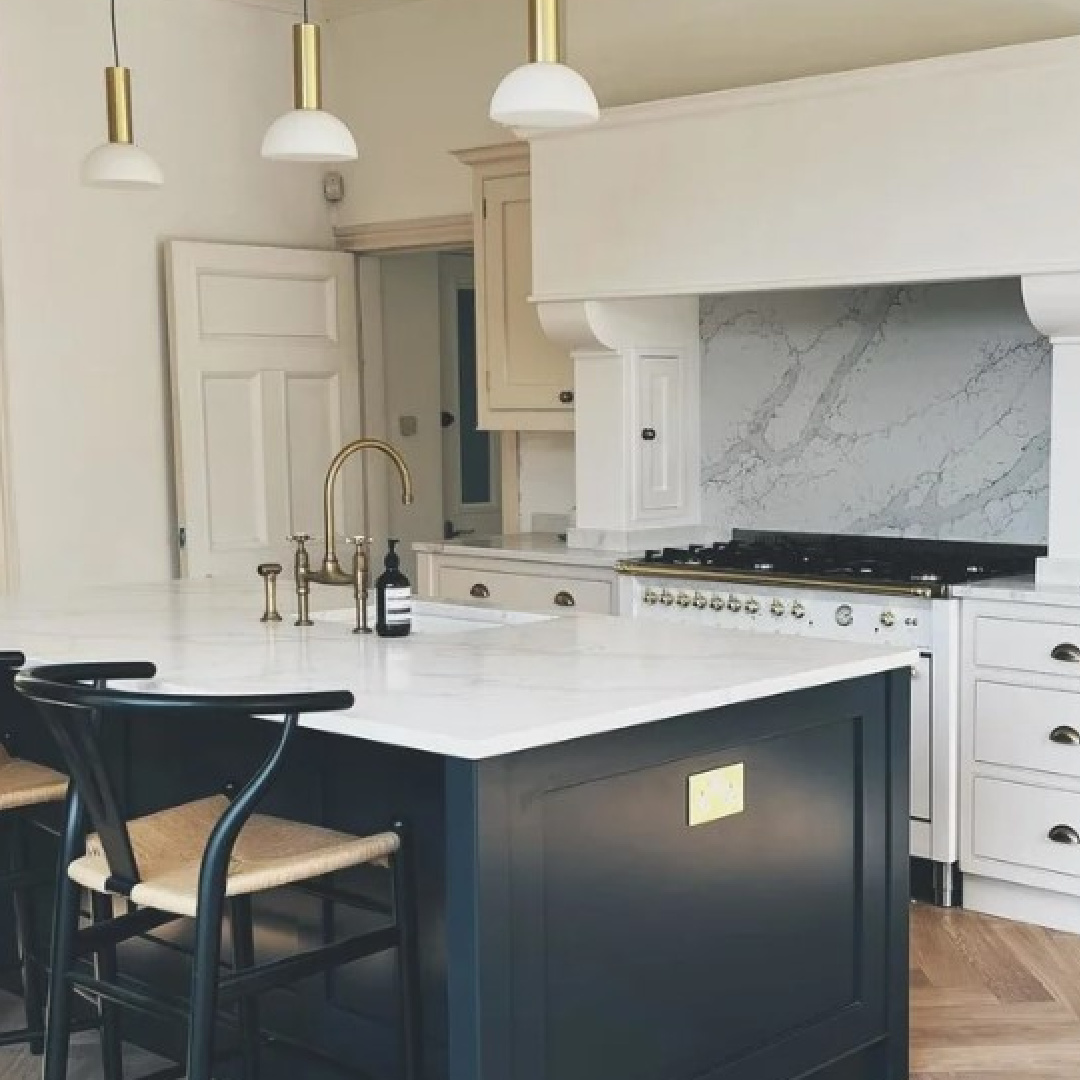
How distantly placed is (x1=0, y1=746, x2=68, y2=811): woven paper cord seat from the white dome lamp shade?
1.47 meters

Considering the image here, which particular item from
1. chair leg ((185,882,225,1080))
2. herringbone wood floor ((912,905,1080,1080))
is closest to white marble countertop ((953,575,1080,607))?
herringbone wood floor ((912,905,1080,1080))

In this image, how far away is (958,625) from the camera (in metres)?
4.65

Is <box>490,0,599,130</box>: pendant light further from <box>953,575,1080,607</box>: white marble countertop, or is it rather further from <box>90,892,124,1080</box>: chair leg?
<box>953,575,1080,607</box>: white marble countertop

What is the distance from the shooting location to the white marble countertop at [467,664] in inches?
110

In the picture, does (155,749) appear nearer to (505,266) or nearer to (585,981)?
(585,981)

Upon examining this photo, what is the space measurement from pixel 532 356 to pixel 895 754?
3.07m

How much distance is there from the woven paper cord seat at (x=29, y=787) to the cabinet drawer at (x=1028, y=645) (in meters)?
2.44

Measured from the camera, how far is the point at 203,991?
105 inches

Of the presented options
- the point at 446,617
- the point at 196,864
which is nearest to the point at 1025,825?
the point at 446,617

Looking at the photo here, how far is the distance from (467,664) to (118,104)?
1.98 metres

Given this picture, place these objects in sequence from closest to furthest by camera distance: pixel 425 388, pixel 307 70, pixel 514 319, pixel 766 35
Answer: pixel 307 70 → pixel 766 35 → pixel 514 319 → pixel 425 388

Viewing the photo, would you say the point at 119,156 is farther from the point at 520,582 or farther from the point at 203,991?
the point at 203,991

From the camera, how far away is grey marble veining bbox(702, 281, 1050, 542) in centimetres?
518

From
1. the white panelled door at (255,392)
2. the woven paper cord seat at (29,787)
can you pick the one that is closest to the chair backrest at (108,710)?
the woven paper cord seat at (29,787)
